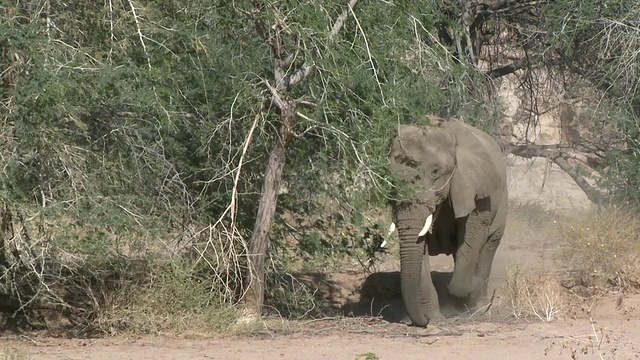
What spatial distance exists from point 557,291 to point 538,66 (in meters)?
4.51

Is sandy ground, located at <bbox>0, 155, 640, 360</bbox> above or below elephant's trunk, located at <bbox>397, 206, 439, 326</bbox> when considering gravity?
below

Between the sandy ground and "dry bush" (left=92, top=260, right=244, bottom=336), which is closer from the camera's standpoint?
the sandy ground

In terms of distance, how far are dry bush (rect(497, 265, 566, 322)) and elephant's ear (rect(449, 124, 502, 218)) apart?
1000 mm

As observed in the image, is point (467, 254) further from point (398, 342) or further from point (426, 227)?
point (398, 342)

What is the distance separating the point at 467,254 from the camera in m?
12.7

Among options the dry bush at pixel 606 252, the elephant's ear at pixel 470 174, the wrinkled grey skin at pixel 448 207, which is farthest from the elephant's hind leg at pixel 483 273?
the dry bush at pixel 606 252

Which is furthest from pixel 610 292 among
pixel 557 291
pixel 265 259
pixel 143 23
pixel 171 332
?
pixel 143 23

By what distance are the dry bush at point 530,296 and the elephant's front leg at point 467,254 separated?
0.41 metres

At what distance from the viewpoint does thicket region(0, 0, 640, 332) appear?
→ 9688 mm

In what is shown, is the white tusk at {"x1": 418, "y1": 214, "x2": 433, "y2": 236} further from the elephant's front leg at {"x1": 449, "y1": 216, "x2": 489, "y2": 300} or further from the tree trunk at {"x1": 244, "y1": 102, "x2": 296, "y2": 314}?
the tree trunk at {"x1": 244, "y1": 102, "x2": 296, "y2": 314}

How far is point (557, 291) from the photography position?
41.3 feet

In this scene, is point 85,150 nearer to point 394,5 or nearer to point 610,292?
point 394,5

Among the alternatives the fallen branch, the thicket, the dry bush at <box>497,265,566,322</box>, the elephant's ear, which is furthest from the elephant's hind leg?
the fallen branch

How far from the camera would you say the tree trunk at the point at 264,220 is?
34.8 ft
